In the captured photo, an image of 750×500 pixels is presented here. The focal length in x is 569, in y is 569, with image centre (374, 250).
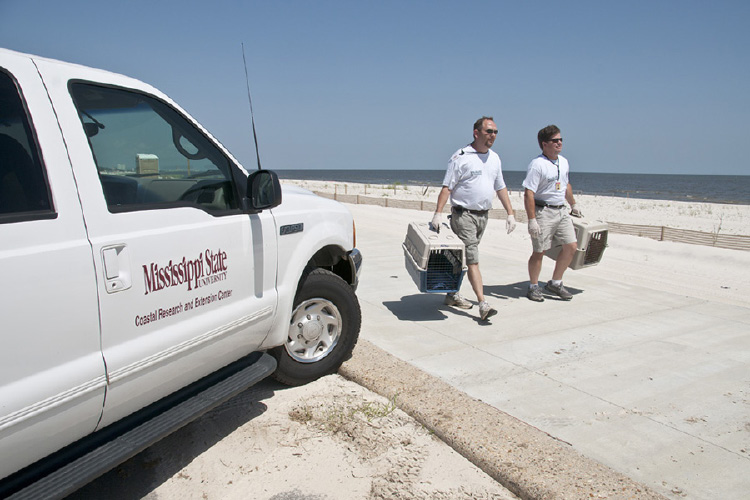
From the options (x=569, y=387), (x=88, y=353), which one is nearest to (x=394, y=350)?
(x=569, y=387)

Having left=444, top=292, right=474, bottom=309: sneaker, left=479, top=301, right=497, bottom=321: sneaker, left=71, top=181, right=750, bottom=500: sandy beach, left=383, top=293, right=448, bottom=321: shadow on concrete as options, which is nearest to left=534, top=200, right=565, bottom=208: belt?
left=444, top=292, right=474, bottom=309: sneaker

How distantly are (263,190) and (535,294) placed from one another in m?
4.26

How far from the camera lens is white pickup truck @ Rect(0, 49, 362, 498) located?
206 centimetres

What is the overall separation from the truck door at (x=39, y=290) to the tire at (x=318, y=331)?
1652 millimetres

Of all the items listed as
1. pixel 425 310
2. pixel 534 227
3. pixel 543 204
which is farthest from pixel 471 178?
pixel 425 310

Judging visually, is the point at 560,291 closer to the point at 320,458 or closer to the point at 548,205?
the point at 548,205

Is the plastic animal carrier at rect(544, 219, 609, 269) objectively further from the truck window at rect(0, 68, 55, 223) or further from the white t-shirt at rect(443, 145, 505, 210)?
the truck window at rect(0, 68, 55, 223)

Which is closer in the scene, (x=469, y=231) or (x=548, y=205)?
(x=469, y=231)

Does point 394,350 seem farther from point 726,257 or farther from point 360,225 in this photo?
point 360,225

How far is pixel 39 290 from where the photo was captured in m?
2.04

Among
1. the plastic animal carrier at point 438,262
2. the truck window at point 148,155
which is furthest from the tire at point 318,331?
the plastic animal carrier at point 438,262

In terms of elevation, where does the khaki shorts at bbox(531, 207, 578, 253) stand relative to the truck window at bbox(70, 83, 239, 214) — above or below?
below

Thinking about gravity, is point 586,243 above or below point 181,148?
below

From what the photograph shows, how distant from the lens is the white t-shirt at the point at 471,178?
19.1 feet
